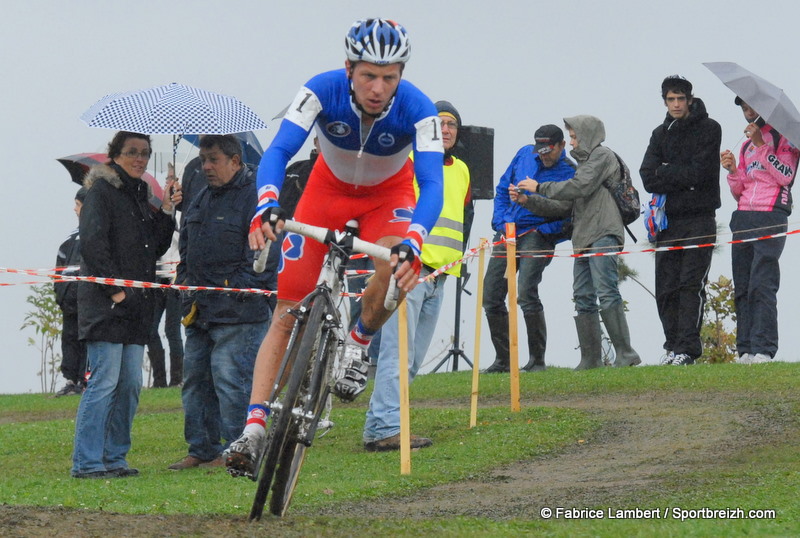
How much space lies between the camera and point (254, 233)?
6.96 m

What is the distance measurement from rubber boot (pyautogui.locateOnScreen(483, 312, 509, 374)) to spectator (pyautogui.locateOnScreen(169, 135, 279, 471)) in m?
5.85

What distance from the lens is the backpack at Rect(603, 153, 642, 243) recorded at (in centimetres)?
1584

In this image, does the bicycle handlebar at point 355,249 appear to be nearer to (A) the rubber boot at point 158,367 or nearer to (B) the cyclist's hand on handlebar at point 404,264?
(B) the cyclist's hand on handlebar at point 404,264

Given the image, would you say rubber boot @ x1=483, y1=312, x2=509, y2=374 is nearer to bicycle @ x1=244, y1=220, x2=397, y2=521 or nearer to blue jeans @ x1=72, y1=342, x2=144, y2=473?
blue jeans @ x1=72, y1=342, x2=144, y2=473

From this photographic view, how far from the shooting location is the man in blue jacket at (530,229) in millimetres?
16125

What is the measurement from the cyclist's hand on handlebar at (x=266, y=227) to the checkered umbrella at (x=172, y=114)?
4297 millimetres

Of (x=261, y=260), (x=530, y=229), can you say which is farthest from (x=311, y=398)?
(x=530, y=229)

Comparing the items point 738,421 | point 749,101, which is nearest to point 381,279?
point 738,421

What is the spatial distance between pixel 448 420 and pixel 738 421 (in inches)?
117

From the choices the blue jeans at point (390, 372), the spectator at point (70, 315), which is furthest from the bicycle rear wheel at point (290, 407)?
the spectator at point (70, 315)

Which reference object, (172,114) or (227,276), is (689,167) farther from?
(172,114)

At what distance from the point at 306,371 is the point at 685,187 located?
29.5ft

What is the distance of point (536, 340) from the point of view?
17.1 m

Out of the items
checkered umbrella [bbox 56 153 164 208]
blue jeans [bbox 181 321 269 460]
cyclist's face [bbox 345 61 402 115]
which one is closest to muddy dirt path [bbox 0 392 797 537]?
blue jeans [bbox 181 321 269 460]
